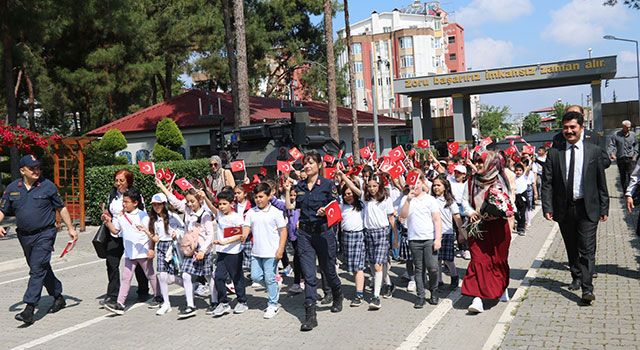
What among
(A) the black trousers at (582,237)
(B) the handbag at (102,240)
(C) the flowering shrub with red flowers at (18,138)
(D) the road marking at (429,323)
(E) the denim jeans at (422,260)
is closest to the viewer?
(D) the road marking at (429,323)

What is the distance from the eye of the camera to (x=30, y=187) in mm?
7961

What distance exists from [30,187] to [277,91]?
40.0 m

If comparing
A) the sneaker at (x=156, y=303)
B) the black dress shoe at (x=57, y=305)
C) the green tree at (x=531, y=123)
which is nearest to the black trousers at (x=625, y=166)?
the sneaker at (x=156, y=303)

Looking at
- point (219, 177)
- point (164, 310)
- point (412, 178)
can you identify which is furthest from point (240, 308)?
point (219, 177)

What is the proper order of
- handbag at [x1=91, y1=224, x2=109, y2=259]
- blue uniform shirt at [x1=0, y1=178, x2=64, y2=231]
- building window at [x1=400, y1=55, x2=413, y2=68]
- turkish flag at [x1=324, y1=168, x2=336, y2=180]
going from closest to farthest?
blue uniform shirt at [x1=0, y1=178, x2=64, y2=231]
handbag at [x1=91, y1=224, x2=109, y2=259]
turkish flag at [x1=324, y1=168, x2=336, y2=180]
building window at [x1=400, y1=55, x2=413, y2=68]

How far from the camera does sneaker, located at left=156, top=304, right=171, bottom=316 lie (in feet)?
25.7

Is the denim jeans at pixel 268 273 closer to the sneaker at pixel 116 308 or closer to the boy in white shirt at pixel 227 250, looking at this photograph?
the boy in white shirt at pixel 227 250

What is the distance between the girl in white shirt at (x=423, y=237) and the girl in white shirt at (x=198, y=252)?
90.1 inches

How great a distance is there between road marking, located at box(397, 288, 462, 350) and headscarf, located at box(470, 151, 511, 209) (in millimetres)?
1224

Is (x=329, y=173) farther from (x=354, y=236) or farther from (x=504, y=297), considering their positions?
(x=504, y=297)

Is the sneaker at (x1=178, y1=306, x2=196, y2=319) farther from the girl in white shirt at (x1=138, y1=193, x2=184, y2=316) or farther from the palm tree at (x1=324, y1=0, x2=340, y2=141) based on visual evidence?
the palm tree at (x1=324, y1=0, x2=340, y2=141)

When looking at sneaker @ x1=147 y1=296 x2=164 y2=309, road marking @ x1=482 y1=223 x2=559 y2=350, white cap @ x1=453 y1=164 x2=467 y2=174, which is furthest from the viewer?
white cap @ x1=453 y1=164 x2=467 y2=174

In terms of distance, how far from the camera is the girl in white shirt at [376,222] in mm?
7797

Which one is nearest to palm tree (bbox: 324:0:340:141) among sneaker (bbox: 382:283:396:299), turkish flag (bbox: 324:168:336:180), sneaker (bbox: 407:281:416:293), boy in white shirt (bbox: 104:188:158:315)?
turkish flag (bbox: 324:168:336:180)
